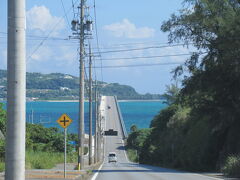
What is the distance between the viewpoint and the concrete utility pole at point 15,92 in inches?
317

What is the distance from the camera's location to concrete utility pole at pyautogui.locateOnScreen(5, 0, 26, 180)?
26.4ft

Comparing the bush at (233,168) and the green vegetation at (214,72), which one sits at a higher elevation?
the green vegetation at (214,72)

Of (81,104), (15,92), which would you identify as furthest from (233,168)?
(15,92)

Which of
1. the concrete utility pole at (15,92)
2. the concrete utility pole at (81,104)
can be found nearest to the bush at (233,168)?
the concrete utility pole at (81,104)

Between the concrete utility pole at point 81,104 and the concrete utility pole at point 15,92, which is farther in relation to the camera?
the concrete utility pole at point 81,104

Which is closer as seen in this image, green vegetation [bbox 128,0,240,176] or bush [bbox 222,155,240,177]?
bush [bbox 222,155,240,177]

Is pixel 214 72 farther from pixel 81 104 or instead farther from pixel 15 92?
pixel 15 92

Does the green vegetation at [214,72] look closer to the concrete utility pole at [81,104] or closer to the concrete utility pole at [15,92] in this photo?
the concrete utility pole at [81,104]

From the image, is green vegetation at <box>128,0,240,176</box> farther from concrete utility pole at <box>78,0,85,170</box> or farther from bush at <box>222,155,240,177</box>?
concrete utility pole at <box>78,0,85,170</box>

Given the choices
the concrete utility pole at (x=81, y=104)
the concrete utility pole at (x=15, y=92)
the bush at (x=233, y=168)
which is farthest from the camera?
the concrete utility pole at (x=81, y=104)

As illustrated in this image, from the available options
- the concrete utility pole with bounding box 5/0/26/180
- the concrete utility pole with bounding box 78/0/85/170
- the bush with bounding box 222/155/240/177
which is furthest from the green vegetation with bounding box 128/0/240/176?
the concrete utility pole with bounding box 5/0/26/180

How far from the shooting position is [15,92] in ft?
26.6

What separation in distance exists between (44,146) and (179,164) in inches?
645

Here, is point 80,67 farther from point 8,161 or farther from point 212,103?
point 8,161
